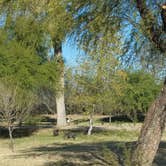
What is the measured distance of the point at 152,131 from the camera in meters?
9.02

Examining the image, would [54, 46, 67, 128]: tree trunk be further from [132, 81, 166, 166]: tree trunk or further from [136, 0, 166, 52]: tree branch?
[132, 81, 166, 166]: tree trunk

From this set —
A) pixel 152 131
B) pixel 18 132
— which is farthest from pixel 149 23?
pixel 18 132

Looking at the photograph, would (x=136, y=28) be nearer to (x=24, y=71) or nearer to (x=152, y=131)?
(x=152, y=131)

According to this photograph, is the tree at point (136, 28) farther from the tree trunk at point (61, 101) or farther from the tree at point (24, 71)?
the tree trunk at point (61, 101)

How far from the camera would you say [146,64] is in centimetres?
995

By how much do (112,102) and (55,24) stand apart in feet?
92.6

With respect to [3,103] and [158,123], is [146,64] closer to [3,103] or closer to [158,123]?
[158,123]

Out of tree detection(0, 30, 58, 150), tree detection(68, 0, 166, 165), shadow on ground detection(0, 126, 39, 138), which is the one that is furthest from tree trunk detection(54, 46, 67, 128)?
tree detection(68, 0, 166, 165)

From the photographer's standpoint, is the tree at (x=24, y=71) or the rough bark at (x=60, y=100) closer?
the tree at (x=24, y=71)

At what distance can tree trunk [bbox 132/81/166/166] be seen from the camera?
8.98 meters

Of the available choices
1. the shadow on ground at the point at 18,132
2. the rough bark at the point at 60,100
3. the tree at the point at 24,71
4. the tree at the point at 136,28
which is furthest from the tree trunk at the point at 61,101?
the tree at the point at 136,28

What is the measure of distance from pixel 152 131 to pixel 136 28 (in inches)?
71.0

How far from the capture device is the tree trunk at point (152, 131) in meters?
8.98

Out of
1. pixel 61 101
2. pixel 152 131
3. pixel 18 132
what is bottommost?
pixel 18 132
